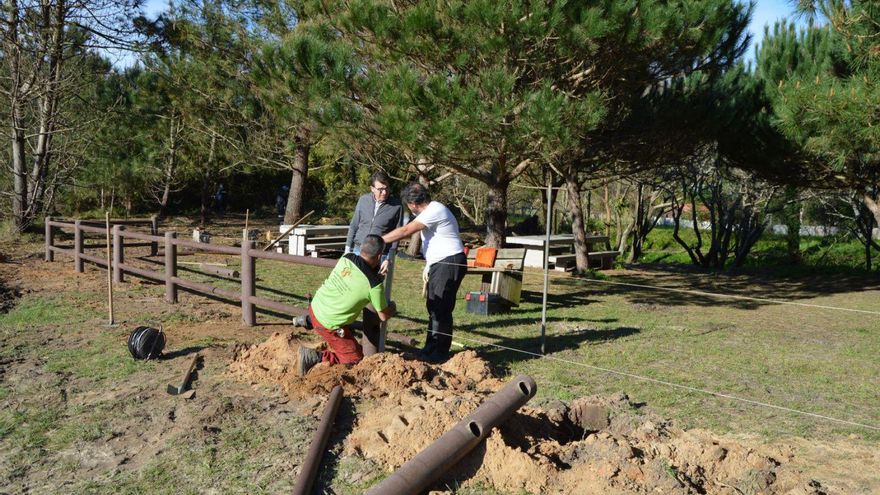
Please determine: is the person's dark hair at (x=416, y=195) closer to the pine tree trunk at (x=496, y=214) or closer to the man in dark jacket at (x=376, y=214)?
the man in dark jacket at (x=376, y=214)

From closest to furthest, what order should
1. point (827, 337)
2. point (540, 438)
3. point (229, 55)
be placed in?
point (540, 438)
point (827, 337)
point (229, 55)

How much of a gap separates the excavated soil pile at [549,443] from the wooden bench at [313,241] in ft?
33.9

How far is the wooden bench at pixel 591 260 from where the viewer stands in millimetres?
15812

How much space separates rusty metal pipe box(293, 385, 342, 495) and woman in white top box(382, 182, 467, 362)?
1.59m

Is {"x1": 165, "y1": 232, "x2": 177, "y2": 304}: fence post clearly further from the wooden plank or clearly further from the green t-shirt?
the wooden plank

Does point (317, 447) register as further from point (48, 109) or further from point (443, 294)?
Answer: point (48, 109)

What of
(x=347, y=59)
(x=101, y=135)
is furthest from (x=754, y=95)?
(x=101, y=135)

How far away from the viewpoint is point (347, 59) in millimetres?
9586

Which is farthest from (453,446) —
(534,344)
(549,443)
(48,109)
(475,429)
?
(48,109)

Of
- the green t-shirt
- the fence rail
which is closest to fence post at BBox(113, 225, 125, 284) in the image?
the fence rail

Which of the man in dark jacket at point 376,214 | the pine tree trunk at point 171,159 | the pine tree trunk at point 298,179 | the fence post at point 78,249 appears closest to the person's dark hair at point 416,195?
the man in dark jacket at point 376,214

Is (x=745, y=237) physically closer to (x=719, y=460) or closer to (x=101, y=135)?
(x=719, y=460)

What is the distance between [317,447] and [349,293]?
1712 mm

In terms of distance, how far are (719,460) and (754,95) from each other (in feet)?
38.6
